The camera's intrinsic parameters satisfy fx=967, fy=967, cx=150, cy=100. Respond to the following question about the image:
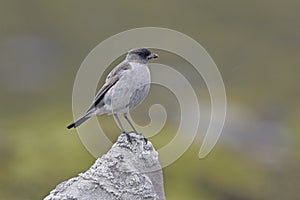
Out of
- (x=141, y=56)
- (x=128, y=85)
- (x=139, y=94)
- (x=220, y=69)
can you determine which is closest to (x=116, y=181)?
(x=139, y=94)

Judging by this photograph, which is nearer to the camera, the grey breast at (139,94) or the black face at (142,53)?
the grey breast at (139,94)

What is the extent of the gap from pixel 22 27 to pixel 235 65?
1854cm

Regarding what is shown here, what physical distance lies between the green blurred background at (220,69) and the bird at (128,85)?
2450 centimetres

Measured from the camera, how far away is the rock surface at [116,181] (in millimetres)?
12195

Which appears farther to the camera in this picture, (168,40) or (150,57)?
(168,40)

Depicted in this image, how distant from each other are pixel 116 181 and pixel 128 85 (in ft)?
4.98

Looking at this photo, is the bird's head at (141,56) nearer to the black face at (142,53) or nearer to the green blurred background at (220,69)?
the black face at (142,53)

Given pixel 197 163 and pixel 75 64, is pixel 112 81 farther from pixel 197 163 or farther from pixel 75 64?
pixel 75 64

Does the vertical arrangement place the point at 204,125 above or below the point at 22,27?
below

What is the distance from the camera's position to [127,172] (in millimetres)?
Answer: 12336

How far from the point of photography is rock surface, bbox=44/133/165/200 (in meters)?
12.2

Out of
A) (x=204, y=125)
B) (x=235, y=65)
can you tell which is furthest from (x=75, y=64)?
(x=204, y=125)

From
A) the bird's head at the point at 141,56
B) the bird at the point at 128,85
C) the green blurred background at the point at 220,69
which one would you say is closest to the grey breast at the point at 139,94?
the bird at the point at 128,85

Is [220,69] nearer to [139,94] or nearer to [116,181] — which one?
[139,94]
